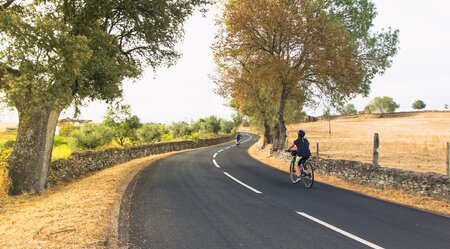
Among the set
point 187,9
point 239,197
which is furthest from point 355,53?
point 239,197

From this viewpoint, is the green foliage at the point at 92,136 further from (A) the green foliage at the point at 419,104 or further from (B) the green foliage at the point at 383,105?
(A) the green foliage at the point at 419,104

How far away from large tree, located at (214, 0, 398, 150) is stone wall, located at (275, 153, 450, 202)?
864 cm

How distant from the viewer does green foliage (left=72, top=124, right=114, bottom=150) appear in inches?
944

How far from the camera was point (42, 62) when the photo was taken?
993 centimetres

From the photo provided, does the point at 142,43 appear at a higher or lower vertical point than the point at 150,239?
higher

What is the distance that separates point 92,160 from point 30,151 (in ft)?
20.3

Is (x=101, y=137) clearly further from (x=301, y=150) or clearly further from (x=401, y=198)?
(x=401, y=198)

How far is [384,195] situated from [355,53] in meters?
18.2

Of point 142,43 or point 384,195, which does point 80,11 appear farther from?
point 384,195

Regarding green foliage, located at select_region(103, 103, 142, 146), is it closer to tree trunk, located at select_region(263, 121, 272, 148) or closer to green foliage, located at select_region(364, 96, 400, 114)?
tree trunk, located at select_region(263, 121, 272, 148)

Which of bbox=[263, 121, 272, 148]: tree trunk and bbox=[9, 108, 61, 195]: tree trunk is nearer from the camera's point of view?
bbox=[9, 108, 61, 195]: tree trunk

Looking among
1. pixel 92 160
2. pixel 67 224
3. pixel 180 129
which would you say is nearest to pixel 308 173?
pixel 67 224

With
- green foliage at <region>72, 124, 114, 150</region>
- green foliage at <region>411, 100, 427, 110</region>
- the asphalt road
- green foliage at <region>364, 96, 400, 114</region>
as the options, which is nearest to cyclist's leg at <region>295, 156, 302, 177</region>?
the asphalt road

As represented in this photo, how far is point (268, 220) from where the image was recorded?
7090 millimetres
